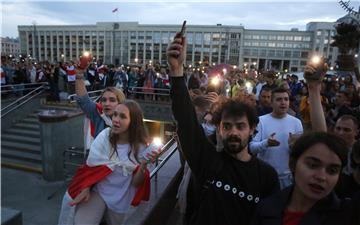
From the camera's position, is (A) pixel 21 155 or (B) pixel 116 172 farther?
(A) pixel 21 155

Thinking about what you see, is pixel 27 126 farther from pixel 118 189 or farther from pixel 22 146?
pixel 118 189

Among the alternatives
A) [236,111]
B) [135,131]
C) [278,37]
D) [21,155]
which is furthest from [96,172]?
[278,37]

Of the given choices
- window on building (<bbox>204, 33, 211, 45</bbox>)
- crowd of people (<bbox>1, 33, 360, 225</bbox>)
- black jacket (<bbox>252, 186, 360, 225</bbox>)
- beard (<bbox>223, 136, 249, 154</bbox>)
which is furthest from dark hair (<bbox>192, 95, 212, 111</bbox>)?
window on building (<bbox>204, 33, 211, 45</bbox>)

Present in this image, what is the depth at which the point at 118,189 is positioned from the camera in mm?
2760

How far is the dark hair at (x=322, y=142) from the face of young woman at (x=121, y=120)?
166 cm

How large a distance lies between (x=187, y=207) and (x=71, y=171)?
7256 millimetres

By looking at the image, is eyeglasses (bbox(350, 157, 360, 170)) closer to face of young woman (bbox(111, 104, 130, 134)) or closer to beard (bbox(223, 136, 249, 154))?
beard (bbox(223, 136, 249, 154))

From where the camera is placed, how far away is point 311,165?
1761mm

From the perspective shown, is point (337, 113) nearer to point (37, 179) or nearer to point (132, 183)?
point (132, 183)

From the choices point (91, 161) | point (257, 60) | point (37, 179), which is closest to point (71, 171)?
point (37, 179)

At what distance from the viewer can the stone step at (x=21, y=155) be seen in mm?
10267

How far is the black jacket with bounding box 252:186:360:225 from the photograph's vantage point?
170 centimetres

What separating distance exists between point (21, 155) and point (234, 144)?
10696 millimetres

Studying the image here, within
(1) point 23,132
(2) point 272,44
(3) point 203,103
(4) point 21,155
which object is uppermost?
(2) point 272,44
